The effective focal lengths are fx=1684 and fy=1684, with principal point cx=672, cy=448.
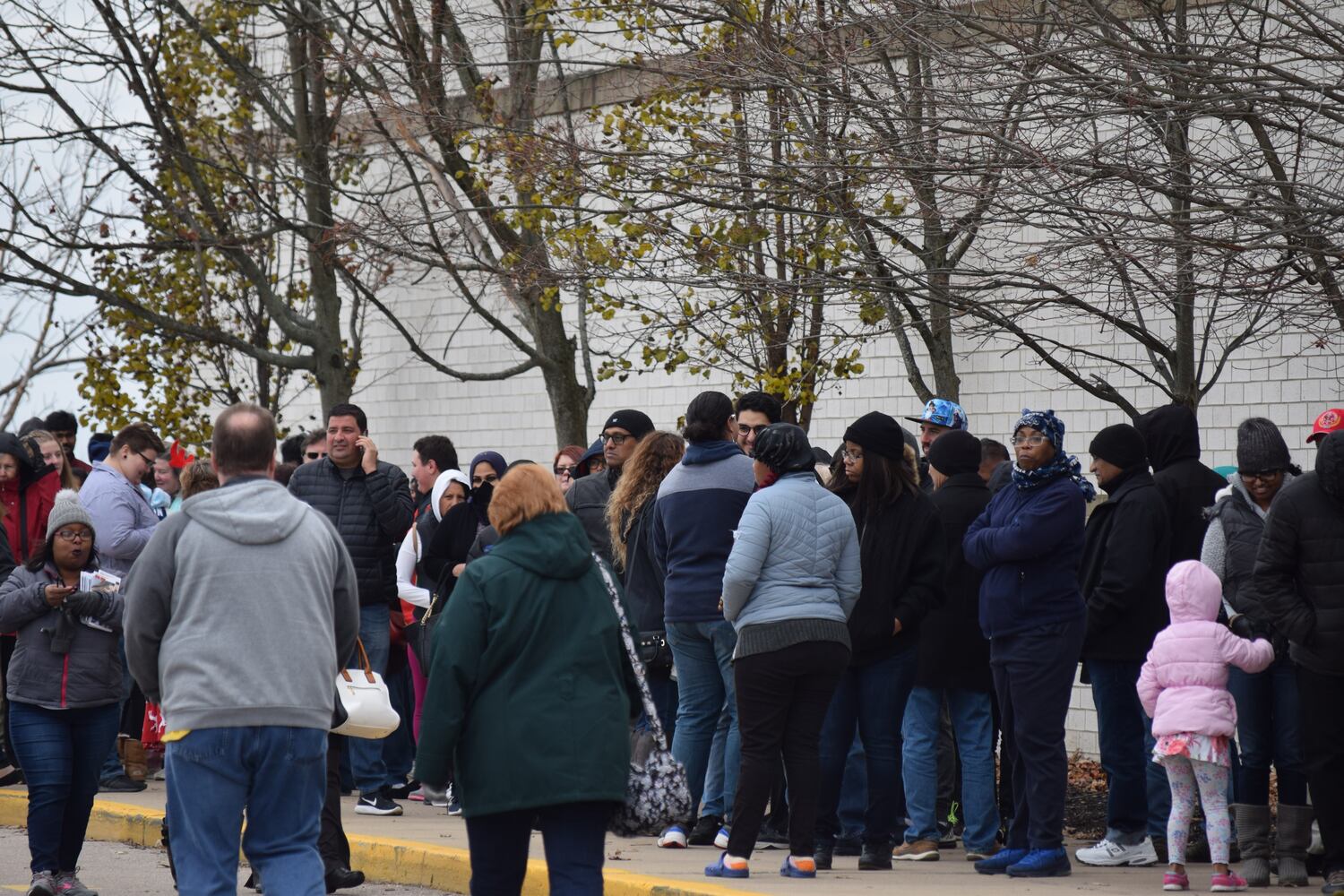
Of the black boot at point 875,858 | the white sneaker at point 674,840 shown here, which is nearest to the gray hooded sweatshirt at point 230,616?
the black boot at point 875,858

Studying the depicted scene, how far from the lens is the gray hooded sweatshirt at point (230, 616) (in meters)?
5.14

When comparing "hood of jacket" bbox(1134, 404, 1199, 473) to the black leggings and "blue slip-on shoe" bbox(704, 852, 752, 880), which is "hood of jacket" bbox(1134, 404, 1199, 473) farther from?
"blue slip-on shoe" bbox(704, 852, 752, 880)

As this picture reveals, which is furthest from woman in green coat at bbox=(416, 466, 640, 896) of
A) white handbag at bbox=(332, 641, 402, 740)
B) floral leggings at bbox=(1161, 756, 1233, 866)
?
floral leggings at bbox=(1161, 756, 1233, 866)

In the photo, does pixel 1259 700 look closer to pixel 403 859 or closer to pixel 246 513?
pixel 403 859

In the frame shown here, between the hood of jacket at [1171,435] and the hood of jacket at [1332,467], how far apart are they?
1417mm

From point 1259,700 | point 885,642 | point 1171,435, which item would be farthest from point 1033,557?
point 1171,435

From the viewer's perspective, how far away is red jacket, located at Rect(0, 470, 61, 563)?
32.8ft

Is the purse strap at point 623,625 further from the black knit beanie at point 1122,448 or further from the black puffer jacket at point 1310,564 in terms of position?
the black knit beanie at point 1122,448

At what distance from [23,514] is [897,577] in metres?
5.38

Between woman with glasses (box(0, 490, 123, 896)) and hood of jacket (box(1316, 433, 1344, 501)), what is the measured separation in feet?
17.4

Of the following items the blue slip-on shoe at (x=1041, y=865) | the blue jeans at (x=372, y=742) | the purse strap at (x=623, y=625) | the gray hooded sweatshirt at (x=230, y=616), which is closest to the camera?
the gray hooded sweatshirt at (x=230, y=616)

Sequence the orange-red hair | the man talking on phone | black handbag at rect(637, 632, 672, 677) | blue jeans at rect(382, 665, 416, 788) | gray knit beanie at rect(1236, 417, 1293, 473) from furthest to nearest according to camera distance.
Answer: blue jeans at rect(382, 665, 416, 788) → the man talking on phone → black handbag at rect(637, 632, 672, 677) → gray knit beanie at rect(1236, 417, 1293, 473) → the orange-red hair

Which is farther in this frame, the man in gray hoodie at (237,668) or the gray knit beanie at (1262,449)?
the gray knit beanie at (1262,449)

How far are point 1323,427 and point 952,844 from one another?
289cm
